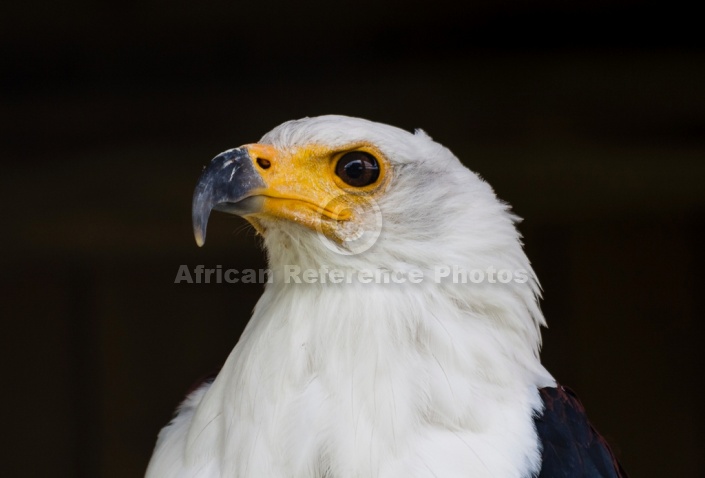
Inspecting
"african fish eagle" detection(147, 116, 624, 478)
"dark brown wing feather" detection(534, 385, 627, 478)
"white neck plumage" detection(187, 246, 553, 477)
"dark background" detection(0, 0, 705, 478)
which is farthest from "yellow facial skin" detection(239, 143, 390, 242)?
"dark background" detection(0, 0, 705, 478)

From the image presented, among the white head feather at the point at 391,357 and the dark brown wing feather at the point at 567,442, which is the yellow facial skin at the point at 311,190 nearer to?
the white head feather at the point at 391,357

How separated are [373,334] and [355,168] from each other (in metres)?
0.37

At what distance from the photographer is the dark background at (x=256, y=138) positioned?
14.1 ft

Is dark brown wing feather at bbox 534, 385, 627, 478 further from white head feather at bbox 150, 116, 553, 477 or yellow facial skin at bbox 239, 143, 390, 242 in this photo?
yellow facial skin at bbox 239, 143, 390, 242

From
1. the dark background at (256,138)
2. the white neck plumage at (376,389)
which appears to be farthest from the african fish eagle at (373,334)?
the dark background at (256,138)

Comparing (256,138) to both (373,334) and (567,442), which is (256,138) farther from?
(567,442)

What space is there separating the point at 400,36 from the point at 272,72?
2.20ft

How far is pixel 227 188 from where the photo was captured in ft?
6.14

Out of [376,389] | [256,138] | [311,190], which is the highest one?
[256,138]

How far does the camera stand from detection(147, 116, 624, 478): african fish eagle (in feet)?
6.10

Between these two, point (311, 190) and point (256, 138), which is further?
point (256, 138)

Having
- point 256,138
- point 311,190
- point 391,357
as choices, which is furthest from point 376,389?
point 256,138

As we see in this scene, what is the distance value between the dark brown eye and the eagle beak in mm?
180

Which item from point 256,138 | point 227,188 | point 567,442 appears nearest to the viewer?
point 227,188
